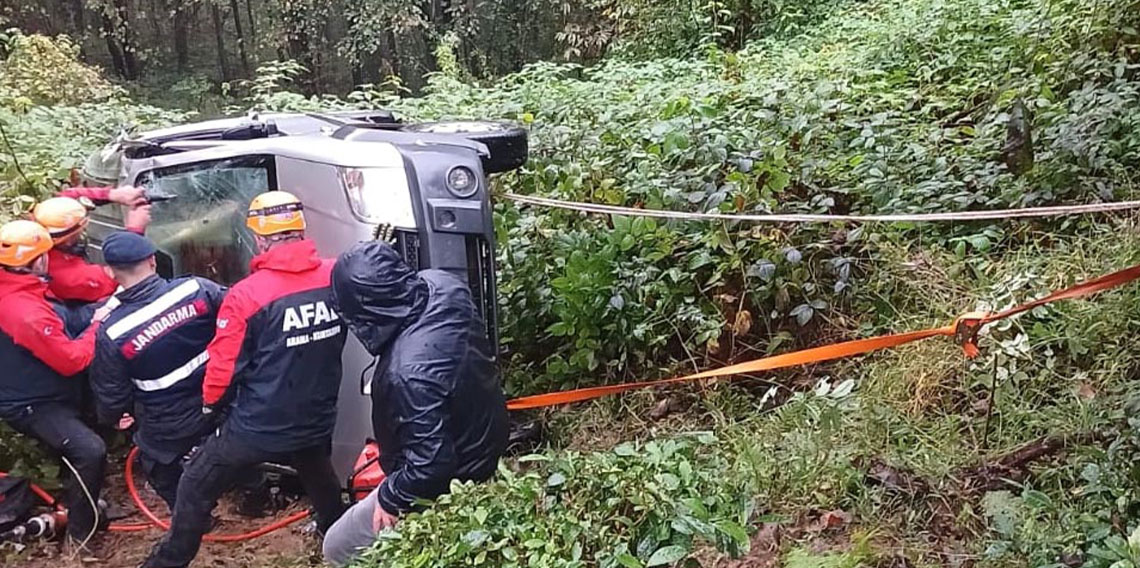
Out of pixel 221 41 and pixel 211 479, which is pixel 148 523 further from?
pixel 221 41

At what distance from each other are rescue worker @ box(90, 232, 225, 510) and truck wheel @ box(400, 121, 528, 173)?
1.39 metres

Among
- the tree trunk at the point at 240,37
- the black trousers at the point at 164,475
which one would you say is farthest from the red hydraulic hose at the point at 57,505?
the tree trunk at the point at 240,37

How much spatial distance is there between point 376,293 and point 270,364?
761 millimetres

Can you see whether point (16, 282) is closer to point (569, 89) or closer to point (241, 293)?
point (241, 293)

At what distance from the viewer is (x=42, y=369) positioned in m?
4.52

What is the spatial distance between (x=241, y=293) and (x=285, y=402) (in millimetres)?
479

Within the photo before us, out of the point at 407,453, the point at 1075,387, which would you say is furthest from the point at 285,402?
the point at 1075,387

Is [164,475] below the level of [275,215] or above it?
below

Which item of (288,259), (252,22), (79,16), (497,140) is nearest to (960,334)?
(497,140)

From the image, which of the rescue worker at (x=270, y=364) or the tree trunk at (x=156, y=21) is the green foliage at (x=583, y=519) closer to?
the rescue worker at (x=270, y=364)

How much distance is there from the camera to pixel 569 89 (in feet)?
27.7

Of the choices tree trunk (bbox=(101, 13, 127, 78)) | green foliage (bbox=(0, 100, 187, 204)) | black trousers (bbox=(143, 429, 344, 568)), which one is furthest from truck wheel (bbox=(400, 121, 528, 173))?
tree trunk (bbox=(101, 13, 127, 78))

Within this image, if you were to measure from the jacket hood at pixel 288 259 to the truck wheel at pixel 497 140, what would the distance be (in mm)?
1056

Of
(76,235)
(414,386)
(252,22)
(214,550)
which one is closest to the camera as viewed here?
(414,386)
